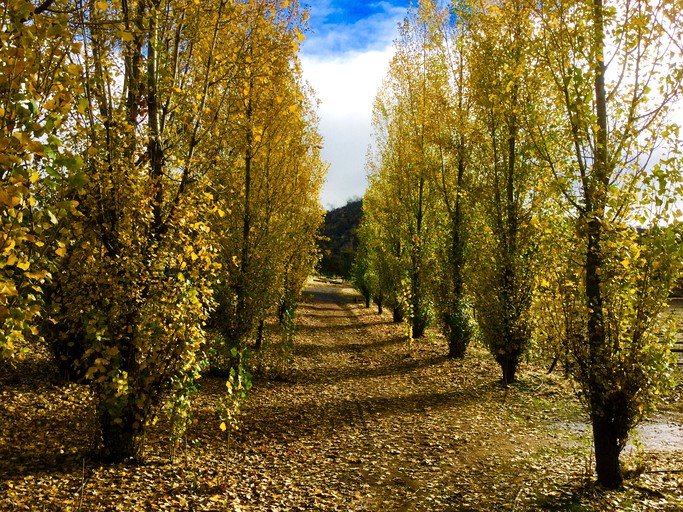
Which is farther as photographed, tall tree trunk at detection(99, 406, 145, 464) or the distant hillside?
the distant hillside

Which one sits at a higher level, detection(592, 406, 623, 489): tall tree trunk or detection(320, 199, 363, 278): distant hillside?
detection(320, 199, 363, 278): distant hillside

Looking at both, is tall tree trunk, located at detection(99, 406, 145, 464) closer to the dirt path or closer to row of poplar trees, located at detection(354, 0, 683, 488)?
the dirt path

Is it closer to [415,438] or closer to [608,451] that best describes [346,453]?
[415,438]

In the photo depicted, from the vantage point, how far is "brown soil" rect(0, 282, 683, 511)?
16.9 ft

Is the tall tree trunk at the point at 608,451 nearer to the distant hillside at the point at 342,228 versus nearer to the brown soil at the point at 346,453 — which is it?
the brown soil at the point at 346,453

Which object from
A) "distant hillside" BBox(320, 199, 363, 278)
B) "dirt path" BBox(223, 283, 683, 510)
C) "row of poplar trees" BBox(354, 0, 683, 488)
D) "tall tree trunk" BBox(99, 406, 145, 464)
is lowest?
"dirt path" BBox(223, 283, 683, 510)

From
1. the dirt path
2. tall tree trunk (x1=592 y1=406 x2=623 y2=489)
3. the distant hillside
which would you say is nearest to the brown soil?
the dirt path

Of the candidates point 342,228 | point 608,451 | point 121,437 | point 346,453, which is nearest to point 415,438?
point 346,453

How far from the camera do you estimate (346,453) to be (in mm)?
6988

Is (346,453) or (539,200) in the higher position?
(539,200)

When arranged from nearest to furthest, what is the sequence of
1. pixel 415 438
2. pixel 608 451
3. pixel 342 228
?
pixel 608 451 < pixel 415 438 < pixel 342 228

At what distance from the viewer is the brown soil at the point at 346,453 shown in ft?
16.9

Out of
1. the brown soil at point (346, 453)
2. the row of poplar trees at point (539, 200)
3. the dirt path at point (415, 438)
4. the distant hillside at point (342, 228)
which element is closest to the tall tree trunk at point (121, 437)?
the brown soil at point (346, 453)

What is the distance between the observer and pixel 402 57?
1667 centimetres
